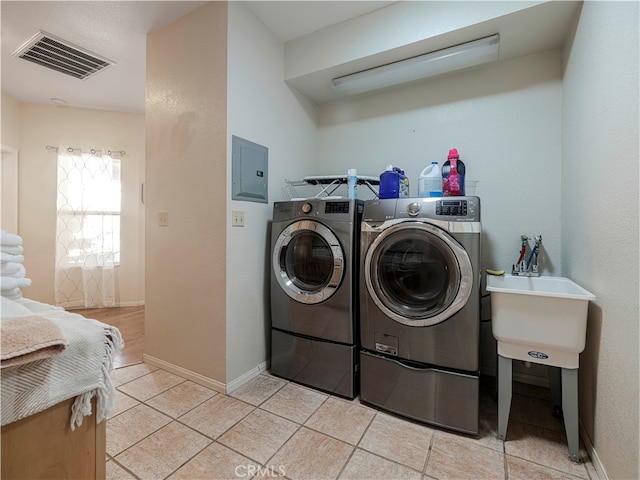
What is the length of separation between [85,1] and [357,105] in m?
1.96

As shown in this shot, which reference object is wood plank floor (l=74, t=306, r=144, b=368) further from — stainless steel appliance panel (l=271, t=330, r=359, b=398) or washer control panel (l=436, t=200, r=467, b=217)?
washer control panel (l=436, t=200, r=467, b=217)

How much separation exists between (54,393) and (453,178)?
73.7 inches

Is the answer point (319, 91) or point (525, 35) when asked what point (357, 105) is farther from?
point (525, 35)

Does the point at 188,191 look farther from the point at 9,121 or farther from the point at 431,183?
the point at 9,121

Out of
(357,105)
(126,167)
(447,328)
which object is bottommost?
→ (447,328)

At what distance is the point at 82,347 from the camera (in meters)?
0.64

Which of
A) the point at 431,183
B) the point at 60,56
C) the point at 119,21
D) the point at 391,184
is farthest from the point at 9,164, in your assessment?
the point at 431,183

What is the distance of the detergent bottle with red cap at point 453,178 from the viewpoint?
1705 mm

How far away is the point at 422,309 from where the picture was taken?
1534 millimetres

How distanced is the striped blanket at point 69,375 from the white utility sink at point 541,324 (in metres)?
1.47

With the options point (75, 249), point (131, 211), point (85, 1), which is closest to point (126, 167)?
point (131, 211)

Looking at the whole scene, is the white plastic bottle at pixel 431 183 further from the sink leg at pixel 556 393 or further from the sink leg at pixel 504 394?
the sink leg at pixel 556 393

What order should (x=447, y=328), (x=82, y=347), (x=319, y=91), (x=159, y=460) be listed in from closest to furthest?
(x=82, y=347)
(x=159, y=460)
(x=447, y=328)
(x=319, y=91)

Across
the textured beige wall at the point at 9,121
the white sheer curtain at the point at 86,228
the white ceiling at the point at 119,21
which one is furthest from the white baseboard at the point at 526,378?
the textured beige wall at the point at 9,121
